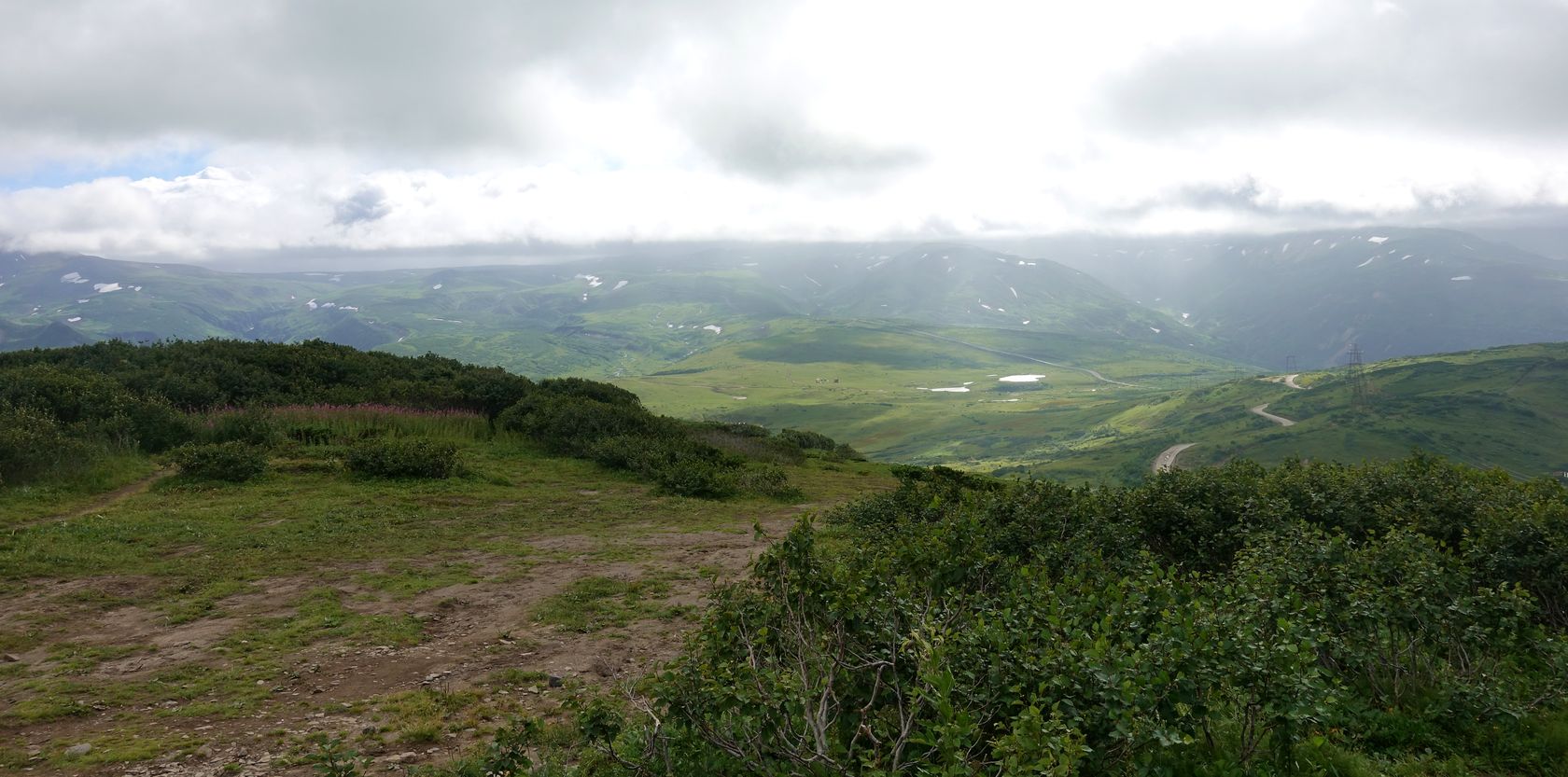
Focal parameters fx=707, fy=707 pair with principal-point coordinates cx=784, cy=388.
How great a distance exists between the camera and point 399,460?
64.2 feet

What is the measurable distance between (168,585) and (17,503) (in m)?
7.33

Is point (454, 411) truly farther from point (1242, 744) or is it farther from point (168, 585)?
point (1242, 744)

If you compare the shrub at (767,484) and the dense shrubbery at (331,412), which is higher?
the dense shrubbery at (331,412)

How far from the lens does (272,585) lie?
1133 centimetres

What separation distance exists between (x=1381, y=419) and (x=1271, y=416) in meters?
18.3

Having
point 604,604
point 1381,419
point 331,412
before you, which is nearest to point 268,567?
point 604,604

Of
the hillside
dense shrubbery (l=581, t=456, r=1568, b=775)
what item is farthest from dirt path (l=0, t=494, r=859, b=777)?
dense shrubbery (l=581, t=456, r=1568, b=775)

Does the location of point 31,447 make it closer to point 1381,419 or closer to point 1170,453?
point 1170,453

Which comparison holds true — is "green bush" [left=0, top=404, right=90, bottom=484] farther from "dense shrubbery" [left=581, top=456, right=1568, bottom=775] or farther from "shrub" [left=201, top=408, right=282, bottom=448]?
"dense shrubbery" [left=581, top=456, right=1568, bottom=775]

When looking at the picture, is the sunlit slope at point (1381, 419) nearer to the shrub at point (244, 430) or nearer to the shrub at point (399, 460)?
the shrub at point (399, 460)

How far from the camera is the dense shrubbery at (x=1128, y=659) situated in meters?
4.44

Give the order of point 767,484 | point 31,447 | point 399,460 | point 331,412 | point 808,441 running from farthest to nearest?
point 808,441 < point 331,412 < point 767,484 < point 399,460 < point 31,447

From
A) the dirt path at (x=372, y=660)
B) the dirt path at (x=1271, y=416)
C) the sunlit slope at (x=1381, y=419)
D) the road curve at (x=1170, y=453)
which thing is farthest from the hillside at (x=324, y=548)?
the dirt path at (x=1271, y=416)

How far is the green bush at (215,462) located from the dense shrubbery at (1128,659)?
17.2 meters
